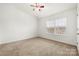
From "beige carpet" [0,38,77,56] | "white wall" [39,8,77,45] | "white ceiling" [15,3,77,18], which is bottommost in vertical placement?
"beige carpet" [0,38,77,56]

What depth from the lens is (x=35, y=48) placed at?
5.64ft

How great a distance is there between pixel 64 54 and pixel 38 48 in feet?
1.36

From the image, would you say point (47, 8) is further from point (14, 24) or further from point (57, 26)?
point (14, 24)

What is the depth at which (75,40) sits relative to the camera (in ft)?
5.40

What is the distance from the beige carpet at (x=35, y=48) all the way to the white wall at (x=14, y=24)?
3.7 inches

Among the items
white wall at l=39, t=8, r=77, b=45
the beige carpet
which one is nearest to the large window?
white wall at l=39, t=8, r=77, b=45

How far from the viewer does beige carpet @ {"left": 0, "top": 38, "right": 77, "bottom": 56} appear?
5.54 ft

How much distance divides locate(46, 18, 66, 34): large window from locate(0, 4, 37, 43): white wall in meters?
0.24

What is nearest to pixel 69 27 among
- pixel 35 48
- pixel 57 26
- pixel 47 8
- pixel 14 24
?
pixel 57 26

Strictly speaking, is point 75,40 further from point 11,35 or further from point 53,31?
point 11,35

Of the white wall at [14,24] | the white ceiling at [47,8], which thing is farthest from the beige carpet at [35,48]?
the white ceiling at [47,8]

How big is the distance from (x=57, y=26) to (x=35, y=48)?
1.62 ft

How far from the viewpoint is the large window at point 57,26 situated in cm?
169

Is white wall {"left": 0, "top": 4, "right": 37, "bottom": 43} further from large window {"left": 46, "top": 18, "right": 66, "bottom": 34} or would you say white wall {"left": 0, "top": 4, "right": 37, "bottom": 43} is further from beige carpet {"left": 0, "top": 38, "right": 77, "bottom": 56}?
large window {"left": 46, "top": 18, "right": 66, "bottom": 34}
